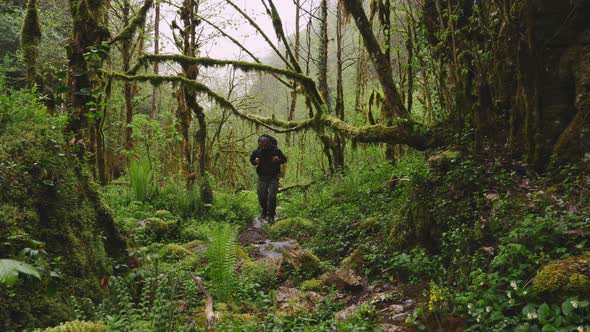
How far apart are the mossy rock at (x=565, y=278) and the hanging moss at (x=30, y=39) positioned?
21.7 ft

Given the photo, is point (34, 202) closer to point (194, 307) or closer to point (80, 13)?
point (194, 307)

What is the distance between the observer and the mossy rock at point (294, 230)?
7660mm

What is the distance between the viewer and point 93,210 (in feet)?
14.1

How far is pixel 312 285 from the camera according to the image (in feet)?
15.5

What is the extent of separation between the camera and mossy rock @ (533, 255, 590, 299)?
2.49 meters

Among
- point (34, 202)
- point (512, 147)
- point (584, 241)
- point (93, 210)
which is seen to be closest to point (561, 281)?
point (584, 241)

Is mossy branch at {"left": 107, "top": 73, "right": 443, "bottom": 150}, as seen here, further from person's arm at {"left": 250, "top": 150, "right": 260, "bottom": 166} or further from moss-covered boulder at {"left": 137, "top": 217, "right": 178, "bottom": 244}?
moss-covered boulder at {"left": 137, "top": 217, "right": 178, "bottom": 244}

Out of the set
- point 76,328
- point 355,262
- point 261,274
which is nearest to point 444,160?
point 355,262

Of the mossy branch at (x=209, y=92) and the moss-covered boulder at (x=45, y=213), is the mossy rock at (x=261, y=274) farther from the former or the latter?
the mossy branch at (x=209, y=92)

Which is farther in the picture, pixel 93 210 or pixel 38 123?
pixel 93 210

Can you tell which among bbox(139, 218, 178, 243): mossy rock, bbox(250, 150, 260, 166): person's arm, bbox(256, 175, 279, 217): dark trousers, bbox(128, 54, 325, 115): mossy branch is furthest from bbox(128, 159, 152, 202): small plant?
bbox(256, 175, 279, 217): dark trousers

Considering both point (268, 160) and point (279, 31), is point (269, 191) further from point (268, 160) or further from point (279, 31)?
point (279, 31)

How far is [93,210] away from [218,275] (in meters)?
1.55

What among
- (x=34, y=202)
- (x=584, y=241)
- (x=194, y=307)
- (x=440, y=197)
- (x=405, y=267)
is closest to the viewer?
(x=584, y=241)
